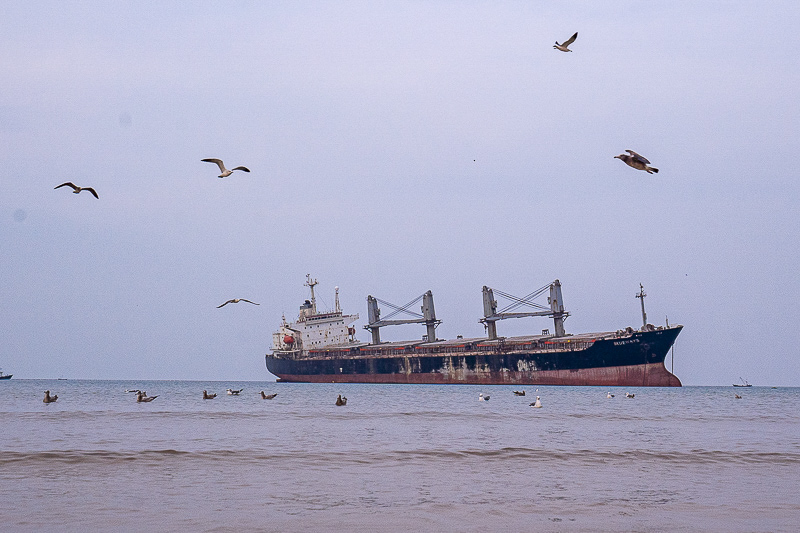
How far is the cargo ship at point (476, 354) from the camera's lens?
6744cm

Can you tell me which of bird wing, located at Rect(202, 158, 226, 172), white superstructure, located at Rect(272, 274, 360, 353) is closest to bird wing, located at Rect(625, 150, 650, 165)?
bird wing, located at Rect(202, 158, 226, 172)

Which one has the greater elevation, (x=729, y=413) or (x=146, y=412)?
(x=146, y=412)

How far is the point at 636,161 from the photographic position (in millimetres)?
13031

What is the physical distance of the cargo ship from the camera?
221ft

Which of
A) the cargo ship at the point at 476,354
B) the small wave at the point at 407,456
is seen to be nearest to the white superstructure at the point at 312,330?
the cargo ship at the point at 476,354

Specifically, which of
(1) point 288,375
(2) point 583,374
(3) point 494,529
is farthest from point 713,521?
(1) point 288,375

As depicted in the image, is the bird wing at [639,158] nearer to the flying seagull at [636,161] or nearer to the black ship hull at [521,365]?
the flying seagull at [636,161]

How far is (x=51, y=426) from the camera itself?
1142 inches

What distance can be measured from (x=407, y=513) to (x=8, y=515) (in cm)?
659

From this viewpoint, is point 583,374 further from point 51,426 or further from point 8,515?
point 8,515

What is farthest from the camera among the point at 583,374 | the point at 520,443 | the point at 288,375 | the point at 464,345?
the point at 288,375

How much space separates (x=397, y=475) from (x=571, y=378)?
55488 mm

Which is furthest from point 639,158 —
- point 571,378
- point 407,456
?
point 571,378

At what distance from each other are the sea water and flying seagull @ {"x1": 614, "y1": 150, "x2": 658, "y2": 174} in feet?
18.9
